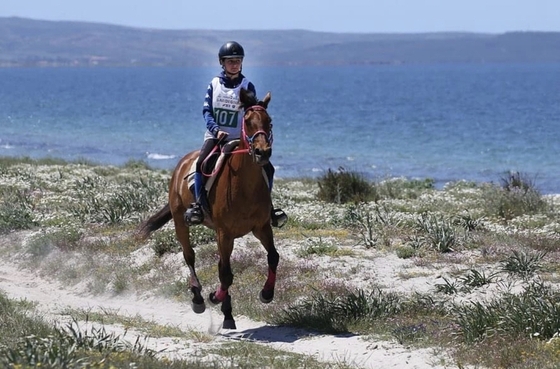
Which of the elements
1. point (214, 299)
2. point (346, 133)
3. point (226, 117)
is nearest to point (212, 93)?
point (226, 117)

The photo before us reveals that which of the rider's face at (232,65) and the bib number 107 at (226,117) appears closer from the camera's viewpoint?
the rider's face at (232,65)

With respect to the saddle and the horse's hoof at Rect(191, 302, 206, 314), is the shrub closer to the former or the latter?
the horse's hoof at Rect(191, 302, 206, 314)

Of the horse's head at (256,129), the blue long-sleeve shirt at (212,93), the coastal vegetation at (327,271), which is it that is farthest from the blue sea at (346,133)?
the horse's head at (256,129)

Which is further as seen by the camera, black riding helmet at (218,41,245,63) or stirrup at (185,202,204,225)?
stirrup at (185,202,204,225)

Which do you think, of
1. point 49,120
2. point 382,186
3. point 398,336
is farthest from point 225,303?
point 49,120

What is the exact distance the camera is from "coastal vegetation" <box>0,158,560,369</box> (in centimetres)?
1035

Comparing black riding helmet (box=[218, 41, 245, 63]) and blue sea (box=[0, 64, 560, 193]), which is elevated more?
black riding helmet (box=[218, 41, 245, 63])

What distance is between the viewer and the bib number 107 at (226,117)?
499 inches

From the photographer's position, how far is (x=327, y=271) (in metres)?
14.4

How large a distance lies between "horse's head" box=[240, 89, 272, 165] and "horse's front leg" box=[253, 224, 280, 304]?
1.23 m

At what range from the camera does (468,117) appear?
78.8 metres

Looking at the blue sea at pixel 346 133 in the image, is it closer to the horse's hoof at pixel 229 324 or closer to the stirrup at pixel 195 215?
the stirrup at pixel 195 215

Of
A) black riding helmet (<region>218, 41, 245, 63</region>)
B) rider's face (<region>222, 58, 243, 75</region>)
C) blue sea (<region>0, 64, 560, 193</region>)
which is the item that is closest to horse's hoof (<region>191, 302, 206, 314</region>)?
rider's face (<region>222, 58, 243, 75</region>)

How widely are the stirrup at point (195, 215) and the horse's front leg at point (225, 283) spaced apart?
0.46 m
